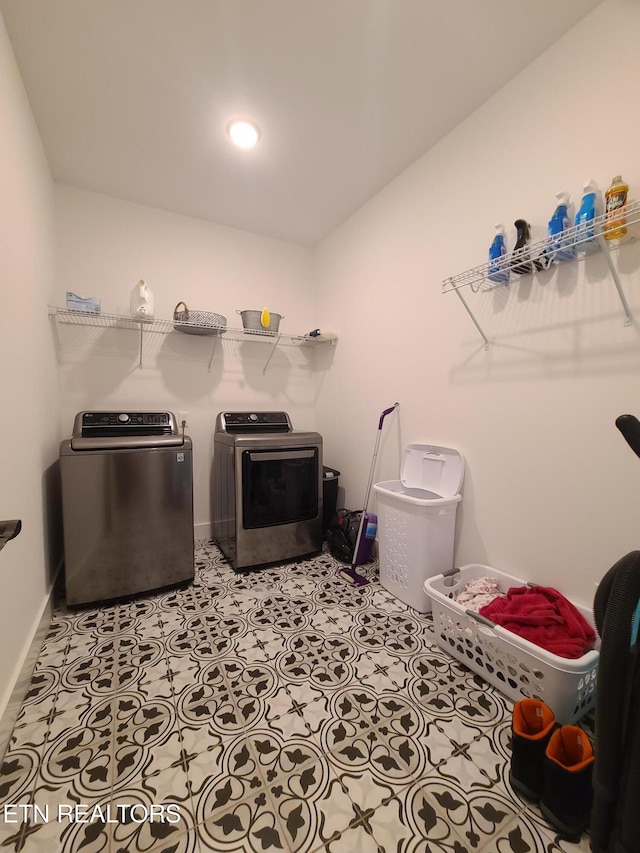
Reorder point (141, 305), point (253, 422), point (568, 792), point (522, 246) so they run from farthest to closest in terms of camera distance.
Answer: point (253, 422) → point (141, 305) → point (522, 246) → point (568, 792)

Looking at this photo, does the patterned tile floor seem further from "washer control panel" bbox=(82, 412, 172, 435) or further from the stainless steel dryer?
"washer control panel" bbox=(82, 412, 172, 435)

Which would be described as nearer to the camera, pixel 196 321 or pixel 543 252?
pixel 543 252

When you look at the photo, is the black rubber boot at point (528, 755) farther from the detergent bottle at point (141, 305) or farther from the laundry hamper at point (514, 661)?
the detergent bottle at point (141, 305)

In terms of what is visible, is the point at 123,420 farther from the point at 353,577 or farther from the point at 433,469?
the point at 433,469

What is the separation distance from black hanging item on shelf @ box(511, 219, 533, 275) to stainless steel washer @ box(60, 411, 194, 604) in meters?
1.88

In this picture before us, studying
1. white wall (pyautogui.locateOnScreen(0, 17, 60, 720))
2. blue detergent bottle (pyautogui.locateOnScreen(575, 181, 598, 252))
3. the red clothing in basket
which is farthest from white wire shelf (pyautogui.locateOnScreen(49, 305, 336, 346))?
the red clothing in basket

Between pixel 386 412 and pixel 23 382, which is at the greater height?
pixel 23 382

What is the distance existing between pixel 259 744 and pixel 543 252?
2.06 m

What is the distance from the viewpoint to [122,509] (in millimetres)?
1833

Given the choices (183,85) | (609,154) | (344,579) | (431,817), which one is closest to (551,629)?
(431,817)

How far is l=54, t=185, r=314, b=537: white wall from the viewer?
2.33 meters

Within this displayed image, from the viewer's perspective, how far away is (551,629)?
1.24m

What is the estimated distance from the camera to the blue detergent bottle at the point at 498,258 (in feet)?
4.91

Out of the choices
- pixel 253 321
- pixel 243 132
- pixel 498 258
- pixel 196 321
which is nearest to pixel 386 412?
pixel 498 258
